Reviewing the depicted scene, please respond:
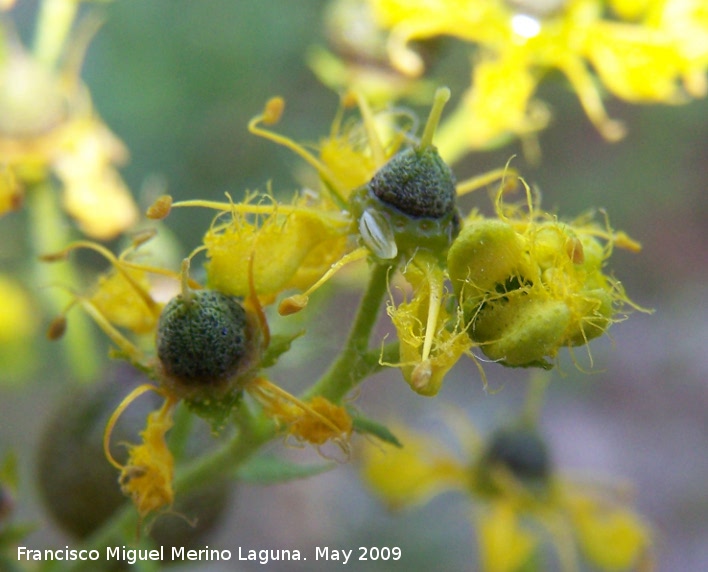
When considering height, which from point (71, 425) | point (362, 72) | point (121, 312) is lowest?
point (71, 425)

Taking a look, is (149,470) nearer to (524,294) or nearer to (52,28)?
(524,294)

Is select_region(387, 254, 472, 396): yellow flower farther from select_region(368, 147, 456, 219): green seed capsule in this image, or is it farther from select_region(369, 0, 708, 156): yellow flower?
select_region(369, 0, 708, 156): yellow flower

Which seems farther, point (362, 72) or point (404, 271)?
point (362, 72)

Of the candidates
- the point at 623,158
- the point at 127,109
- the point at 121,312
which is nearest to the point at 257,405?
the point at 121,312

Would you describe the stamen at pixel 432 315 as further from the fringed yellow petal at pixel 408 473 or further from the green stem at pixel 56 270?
the fringed yellow petal at pixel 408 473

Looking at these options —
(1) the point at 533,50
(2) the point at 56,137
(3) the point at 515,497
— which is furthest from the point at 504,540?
(2) the point at 56,137

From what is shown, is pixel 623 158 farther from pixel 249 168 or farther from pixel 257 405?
pixel 257 405

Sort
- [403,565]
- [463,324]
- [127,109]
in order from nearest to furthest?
[463,324], [403,565], [127,109]
